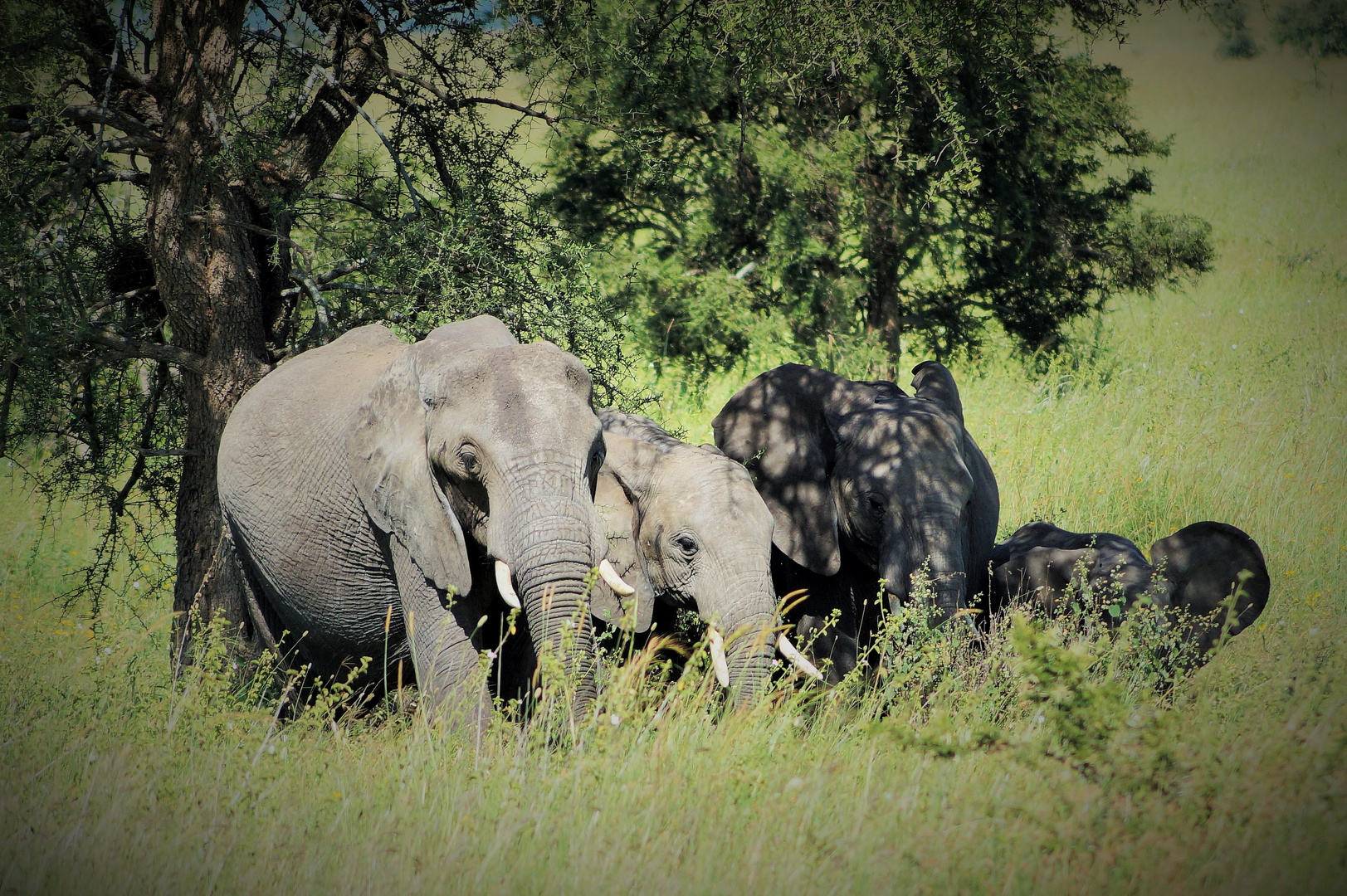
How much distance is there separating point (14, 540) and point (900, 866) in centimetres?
1237

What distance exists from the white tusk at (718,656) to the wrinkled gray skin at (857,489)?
0.93 m

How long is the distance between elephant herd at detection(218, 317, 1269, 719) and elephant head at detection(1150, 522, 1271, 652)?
2cm

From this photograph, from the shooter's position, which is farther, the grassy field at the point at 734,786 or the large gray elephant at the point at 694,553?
the large gray elephant at the point at 694,553

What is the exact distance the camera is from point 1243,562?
730cm

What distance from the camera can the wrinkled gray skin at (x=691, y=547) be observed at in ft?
20.5

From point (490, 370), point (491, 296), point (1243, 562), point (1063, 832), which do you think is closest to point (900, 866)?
point (1063, 832)

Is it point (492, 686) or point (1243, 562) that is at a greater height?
point (1243, 562)

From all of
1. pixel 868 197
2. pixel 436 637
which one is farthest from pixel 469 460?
pixel 868 197

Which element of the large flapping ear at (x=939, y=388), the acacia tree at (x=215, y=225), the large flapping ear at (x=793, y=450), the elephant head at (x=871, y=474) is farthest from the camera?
the large flapping ear at (x=939, y=388)

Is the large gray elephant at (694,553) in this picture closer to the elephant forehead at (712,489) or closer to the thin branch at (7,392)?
the elephant forehead at (712,489)

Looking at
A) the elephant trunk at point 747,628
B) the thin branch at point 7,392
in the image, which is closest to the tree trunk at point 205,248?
the thin branch at point 7,392

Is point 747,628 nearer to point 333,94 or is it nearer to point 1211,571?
point 1211,571

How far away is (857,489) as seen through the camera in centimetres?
728

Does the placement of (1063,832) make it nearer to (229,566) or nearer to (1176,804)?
(1176,804)
